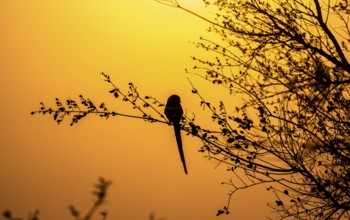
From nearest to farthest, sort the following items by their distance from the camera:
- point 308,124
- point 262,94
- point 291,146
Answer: point 291,146, point 308,124, point 262,94

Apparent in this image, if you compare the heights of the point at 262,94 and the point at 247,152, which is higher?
the point at 262,94

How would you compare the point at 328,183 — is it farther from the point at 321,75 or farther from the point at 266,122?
the point at 321,75

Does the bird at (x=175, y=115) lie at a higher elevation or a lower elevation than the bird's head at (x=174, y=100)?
lower

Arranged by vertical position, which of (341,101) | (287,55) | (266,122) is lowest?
(266,122)

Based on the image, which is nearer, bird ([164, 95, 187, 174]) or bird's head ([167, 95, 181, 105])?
bird ([164, 95, 187, 174])

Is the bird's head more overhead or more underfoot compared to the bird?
more overhead

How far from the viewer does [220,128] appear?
5449mm

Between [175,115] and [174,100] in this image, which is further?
[174,100]

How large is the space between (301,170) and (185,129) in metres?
1.64

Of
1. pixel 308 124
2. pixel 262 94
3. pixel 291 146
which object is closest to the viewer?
pixel 291 146

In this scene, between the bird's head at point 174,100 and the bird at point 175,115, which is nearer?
the bird at point 175,115

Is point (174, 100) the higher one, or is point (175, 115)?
point (174, 100)

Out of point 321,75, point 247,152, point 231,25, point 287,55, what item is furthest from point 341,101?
point 231,25

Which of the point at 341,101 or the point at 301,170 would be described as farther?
the point at 341,101
